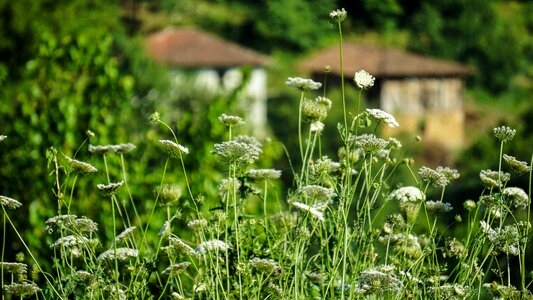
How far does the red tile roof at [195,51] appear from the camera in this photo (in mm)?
37938

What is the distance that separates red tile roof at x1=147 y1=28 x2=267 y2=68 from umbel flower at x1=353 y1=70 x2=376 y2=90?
34.6m

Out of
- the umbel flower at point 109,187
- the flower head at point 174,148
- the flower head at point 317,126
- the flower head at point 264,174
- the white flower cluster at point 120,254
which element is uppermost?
the flower head at point 174,148

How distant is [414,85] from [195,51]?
36.8 feet

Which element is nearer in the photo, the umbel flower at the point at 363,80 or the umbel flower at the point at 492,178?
the umbel flower at the point at 363,80

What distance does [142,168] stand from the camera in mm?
5145

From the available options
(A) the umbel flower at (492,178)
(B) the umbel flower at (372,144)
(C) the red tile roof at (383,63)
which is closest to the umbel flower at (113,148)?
(B) the umbel flower at (372,144)

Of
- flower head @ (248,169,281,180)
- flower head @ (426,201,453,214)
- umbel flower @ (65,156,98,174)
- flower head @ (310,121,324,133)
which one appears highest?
flower head @ (310,121,324,133)

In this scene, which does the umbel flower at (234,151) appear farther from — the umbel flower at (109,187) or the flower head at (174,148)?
the umbel flower at (109,187)

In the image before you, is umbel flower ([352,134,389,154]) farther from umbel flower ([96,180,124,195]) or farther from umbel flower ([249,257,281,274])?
umbel flower ([96,180,124,195])

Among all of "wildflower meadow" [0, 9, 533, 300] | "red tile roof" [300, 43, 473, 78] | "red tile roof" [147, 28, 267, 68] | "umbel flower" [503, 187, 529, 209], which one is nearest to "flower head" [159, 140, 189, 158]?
"wildflower meadow" [0, 9, 533, 300]

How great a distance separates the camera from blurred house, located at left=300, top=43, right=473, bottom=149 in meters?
40.8

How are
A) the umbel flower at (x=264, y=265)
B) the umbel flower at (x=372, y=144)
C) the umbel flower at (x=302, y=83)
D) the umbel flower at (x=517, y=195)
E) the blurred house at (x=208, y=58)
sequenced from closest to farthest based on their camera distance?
the umbel flower at (x=264, y=265)
the umbel flower at (x=372, y=144)
the umbel flower at (x=517, y=195)
the umbel flower at (x=302, y=83)
the blurred house at (x=208, y=58)

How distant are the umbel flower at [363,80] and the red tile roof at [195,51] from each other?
113 ft

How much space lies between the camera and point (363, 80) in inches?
96.4
